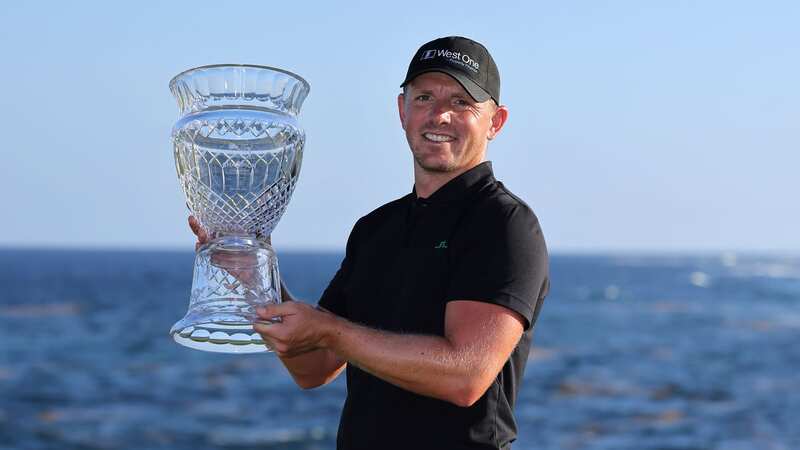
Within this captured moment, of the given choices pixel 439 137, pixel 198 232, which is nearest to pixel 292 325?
pixel 198 232

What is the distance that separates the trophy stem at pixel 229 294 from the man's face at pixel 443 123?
25.0 inches

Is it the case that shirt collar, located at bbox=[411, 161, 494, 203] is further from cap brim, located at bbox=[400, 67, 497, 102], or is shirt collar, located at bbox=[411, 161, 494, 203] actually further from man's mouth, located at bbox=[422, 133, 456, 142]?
cap brim, located at bbox=[400, 67, 497, 102]

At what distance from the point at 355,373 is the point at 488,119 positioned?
100 centimetres

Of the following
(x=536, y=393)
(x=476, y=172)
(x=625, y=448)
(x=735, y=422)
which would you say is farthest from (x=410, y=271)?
(x=536, y=393)

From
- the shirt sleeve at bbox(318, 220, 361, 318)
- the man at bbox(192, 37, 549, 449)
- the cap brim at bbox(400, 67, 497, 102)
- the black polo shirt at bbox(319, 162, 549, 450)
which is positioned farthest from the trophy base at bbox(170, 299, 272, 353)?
the cap brim at bbox(400, 67, 497, 102)

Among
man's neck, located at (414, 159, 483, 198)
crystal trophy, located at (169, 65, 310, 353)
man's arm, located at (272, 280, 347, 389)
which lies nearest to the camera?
crystal trophy, located at (169, 65, 310, 353)

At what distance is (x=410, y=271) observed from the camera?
341 centimetres

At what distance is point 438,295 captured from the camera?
3.32m

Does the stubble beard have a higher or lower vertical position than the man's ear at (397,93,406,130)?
lower

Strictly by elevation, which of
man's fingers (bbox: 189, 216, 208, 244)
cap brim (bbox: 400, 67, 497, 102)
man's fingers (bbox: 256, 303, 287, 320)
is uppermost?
cap brim (bbox: 400, 67, 497, 102)

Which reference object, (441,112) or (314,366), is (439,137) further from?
(314,366)

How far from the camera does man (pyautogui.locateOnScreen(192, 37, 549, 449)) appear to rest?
299 centimetres

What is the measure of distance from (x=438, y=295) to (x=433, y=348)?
34cm

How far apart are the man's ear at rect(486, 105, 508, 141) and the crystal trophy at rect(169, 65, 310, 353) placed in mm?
712
